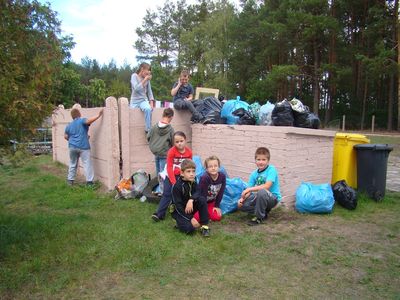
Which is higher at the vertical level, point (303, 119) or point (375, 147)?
→ point (303, 119)

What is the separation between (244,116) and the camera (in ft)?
23.6

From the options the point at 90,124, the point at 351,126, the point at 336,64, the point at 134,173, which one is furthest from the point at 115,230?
the point at 351,126

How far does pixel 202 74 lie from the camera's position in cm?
4034

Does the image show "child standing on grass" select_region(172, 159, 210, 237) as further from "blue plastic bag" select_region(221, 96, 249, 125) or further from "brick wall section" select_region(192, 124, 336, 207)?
"blue plastic bag" select_region(221, 96, 249, 125)

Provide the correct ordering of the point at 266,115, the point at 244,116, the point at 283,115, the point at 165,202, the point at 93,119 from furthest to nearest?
the point at 93,119 → the point at 244,116 → the point at 266,115 → the point at 283,115 → the point at 165,202

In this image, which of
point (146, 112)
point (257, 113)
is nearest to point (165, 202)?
point (146, 112)

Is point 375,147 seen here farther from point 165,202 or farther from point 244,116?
point 165,202

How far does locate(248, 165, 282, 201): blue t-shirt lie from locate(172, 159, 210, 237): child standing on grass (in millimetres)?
949

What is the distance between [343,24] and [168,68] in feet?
79.9

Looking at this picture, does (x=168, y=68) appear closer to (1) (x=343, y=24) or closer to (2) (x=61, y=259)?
(1) (x=343, y=24)

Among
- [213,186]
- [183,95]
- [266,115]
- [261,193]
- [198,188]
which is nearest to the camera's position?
[198,188]

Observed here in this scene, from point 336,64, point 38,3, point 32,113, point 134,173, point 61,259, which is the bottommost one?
point 61,259

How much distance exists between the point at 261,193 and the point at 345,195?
169 cm

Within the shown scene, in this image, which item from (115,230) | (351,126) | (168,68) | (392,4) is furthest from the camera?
(168,68)
